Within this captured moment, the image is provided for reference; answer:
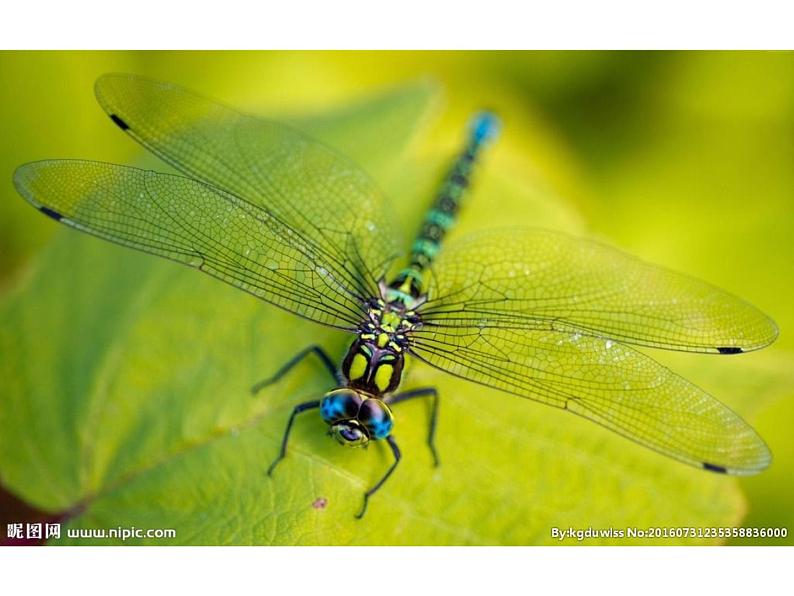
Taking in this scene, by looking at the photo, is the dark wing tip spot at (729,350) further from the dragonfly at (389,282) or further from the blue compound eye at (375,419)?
the blue compound eye at (375,419)

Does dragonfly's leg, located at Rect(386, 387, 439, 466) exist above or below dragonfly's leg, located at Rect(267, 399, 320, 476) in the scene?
above

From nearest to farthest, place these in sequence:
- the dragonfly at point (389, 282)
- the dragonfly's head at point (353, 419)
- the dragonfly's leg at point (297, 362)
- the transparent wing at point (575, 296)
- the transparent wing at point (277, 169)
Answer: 1. the dragonfly's head at point (353, 419)
2. the dragonfly at point (389, 282)
3. the dragonfly's leg at point (297, 362)
4. the transparent wing at point (575, 296)
5. the transparent wing at point (277, 169)

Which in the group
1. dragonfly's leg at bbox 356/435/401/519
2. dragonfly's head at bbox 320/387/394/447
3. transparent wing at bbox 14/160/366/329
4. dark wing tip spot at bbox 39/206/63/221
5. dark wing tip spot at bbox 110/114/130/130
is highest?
dark wing tip spot at bbox 110/114/130/130

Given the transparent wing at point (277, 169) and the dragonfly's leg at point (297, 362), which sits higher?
the transparent wing at point (277, 169)

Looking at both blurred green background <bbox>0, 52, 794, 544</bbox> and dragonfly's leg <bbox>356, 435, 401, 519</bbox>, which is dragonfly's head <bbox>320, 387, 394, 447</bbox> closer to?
dragonfly's leg <bbox>356, 435, 401, 519</bbox>

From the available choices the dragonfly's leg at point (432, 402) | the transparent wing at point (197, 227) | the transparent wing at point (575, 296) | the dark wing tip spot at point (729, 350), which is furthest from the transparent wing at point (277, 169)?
the dark wing tip spot at point (729, 350)

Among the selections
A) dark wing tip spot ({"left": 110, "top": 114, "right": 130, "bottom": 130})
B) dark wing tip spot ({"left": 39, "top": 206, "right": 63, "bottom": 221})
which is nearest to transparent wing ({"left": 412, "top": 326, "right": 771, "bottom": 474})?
dark wing tip spot ({"left": 39, "top": 206, "right": 63, "bottom": 221})

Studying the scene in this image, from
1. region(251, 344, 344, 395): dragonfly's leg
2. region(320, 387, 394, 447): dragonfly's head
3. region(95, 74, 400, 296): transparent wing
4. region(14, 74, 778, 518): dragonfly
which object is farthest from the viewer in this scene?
region(95, 74, 400, 296): transparent wing
